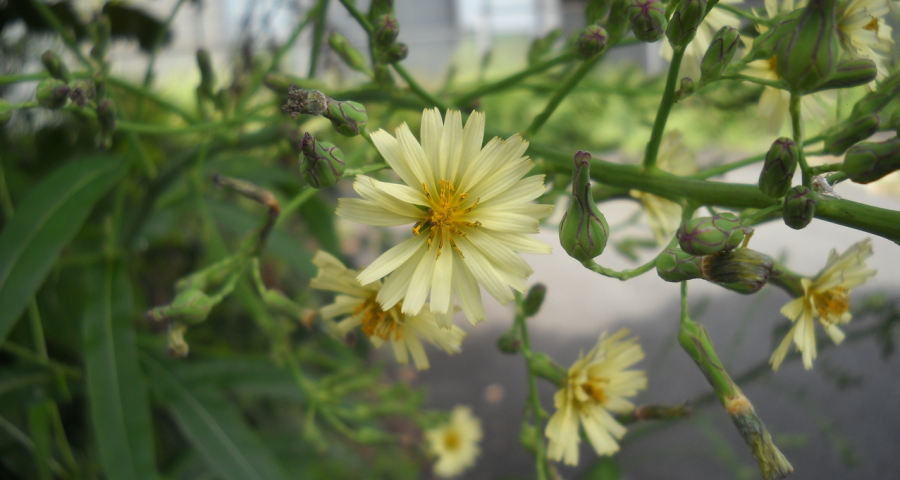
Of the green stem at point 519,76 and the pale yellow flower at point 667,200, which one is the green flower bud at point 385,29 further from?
the pale yellow flower at point 667,200

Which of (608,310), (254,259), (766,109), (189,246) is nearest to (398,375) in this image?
(189,246)

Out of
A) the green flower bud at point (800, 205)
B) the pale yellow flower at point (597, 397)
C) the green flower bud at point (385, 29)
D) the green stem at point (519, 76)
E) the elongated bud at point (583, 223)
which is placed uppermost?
the green flower bud at point (385, 29)

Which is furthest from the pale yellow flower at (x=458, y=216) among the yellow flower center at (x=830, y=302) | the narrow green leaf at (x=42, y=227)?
the narrow green leaf at (x=42, y=227)

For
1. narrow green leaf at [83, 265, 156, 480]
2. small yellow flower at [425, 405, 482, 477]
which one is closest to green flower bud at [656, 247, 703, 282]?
narrow green leaf at [83, 265, 156, 480]

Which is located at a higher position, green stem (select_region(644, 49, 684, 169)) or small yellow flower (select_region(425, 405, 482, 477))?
green stem (select_region(644, 49, 684, 169))

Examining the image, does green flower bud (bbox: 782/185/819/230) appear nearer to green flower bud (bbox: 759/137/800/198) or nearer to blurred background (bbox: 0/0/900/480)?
green flower bud (bbox: 759/137/800/198)

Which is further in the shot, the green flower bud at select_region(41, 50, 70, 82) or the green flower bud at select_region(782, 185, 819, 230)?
the green flower bud at select_region(41, 50, 70, 82)

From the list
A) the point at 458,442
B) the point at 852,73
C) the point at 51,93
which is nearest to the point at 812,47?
the point at 852,73

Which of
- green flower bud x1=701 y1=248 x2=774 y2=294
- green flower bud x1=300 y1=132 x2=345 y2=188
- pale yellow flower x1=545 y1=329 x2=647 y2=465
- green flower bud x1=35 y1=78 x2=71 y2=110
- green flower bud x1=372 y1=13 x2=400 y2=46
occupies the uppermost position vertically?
green flower bud x1=35 y1=78 x2=71 y2=110
